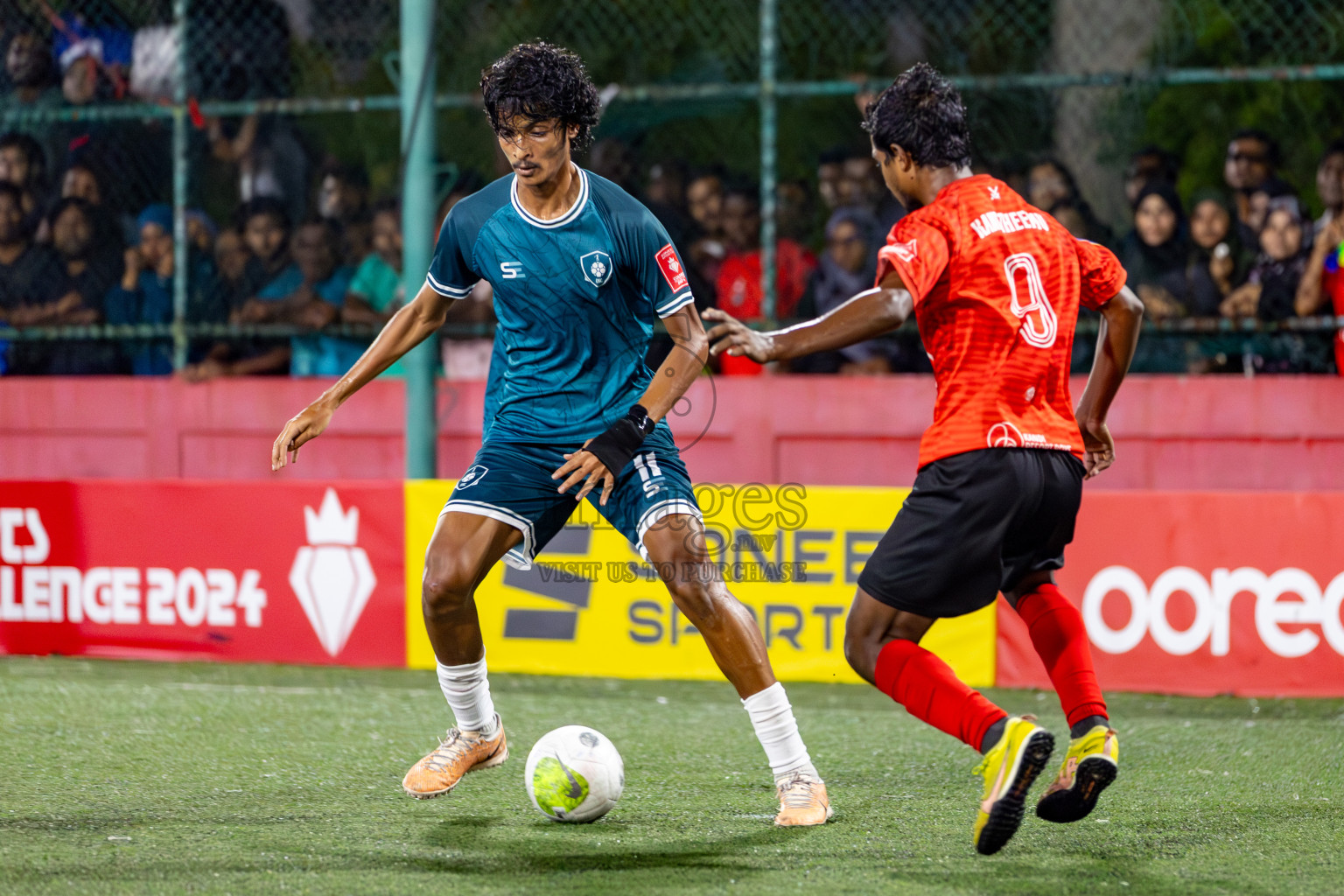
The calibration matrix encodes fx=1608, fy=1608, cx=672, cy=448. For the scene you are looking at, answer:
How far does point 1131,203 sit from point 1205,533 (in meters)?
2.03

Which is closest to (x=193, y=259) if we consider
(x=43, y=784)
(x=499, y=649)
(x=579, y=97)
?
(x=499, y=649)

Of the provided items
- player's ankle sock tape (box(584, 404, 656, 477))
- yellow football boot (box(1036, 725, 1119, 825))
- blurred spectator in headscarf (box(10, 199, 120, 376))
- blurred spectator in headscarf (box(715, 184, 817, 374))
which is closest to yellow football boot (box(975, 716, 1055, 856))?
yellow football boot (box(1036, 725, 1119, 825))

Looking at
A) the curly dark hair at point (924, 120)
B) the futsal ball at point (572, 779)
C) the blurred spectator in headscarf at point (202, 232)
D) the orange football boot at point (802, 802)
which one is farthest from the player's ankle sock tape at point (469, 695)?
the blurred spectator in headscarf at point (202, 232)

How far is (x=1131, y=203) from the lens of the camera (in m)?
8.47

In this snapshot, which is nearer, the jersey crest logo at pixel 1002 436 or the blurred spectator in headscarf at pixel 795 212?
the jersey crest logo at pixel 1002 436

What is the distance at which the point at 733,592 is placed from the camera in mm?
7695

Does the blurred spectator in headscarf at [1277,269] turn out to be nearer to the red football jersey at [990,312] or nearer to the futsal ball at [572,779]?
the red football jersey at [990,312]

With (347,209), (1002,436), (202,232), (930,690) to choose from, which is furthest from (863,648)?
(202,232)

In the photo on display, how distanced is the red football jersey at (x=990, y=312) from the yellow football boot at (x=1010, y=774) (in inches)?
29.0

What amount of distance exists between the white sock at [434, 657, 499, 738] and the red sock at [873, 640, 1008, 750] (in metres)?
1.42

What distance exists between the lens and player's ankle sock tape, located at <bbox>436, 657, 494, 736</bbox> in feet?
16.6

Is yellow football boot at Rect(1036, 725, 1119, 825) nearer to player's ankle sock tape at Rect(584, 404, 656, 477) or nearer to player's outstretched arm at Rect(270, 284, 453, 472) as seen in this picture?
player's ankle sock tape at Rect(584, 404, 656, 477)

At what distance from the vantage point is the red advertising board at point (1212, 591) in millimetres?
7168

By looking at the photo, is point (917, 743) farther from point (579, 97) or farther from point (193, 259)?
point (193, 259)
